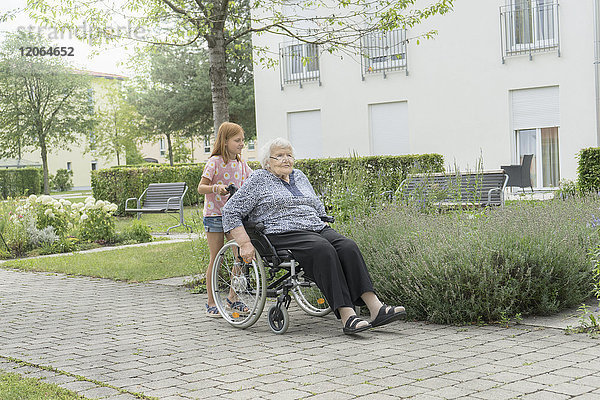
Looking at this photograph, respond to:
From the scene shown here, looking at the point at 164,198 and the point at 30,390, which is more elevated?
the point at 164,198

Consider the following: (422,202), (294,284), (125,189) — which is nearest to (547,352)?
(294,284)

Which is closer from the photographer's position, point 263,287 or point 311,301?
point 263,287

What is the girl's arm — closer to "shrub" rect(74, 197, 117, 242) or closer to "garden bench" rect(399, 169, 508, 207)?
"garden bench" rect(399, 169, 508, 207)

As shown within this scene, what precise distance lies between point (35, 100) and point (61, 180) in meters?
10.3

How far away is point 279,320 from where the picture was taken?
5785 millimetres

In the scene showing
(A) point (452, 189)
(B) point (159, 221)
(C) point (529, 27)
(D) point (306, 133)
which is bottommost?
(B) point (159, 221)

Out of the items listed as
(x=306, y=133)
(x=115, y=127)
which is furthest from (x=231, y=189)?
(x=115, y=127)

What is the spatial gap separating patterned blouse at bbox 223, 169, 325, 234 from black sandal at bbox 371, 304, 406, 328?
0.93 m

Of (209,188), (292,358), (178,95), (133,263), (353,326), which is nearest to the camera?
(292,358)

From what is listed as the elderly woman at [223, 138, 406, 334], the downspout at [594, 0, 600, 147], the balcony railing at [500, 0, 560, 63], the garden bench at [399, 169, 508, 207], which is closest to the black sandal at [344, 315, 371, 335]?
the elderly woman at [223, 138, 406, 334]

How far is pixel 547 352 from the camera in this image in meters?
4.73

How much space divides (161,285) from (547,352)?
509 centimetres

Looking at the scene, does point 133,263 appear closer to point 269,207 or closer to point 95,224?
point 95,224

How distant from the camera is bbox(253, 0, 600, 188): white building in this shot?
19359 millimetres
